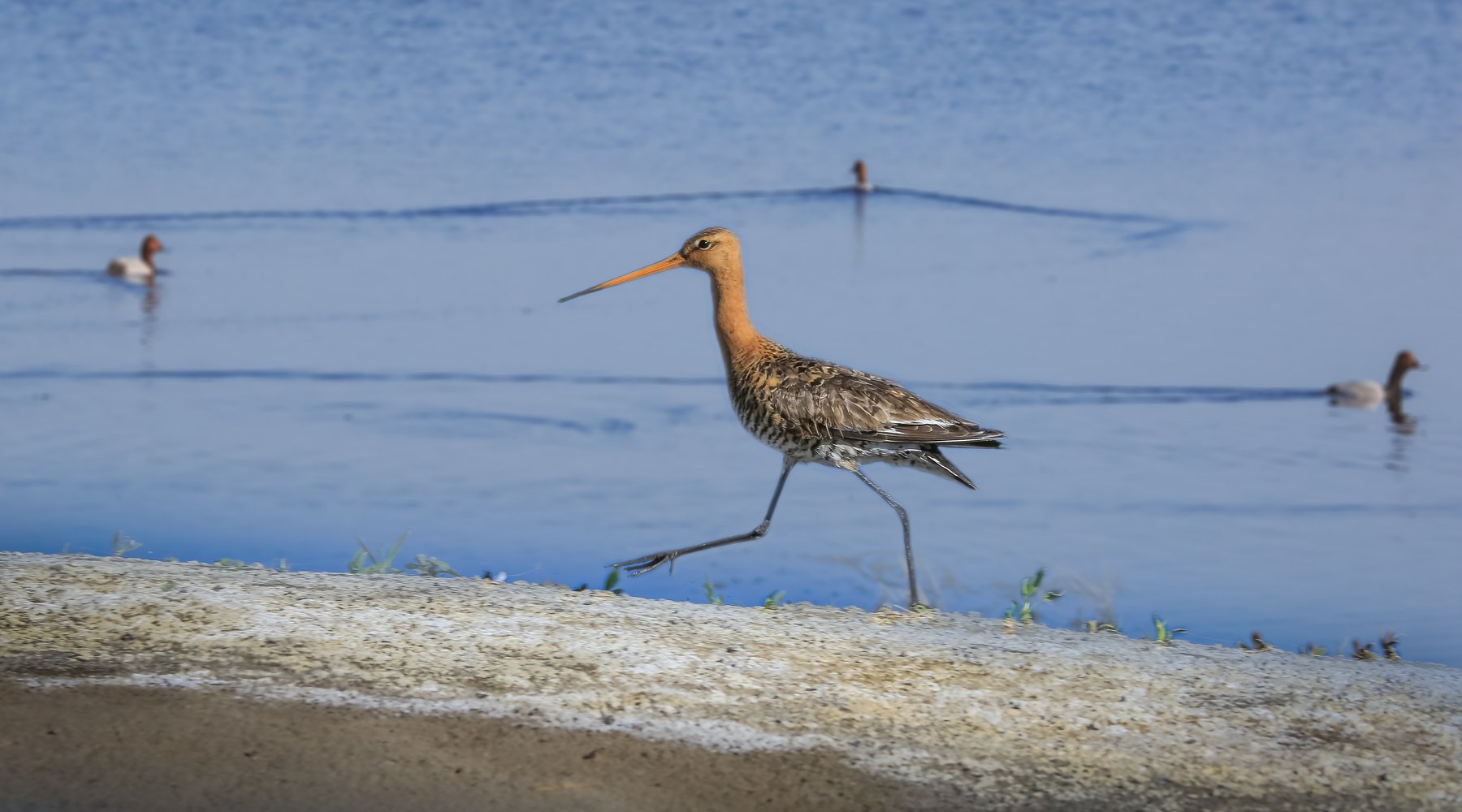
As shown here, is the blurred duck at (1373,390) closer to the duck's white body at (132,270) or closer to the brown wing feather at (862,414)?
the brown wing feather at (862,414)

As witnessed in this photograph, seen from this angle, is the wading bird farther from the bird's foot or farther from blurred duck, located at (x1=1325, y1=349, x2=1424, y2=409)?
blurred duck, located at (x1=1325, y1=349, x2=1424, y2=409)

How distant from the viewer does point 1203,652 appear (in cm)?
621

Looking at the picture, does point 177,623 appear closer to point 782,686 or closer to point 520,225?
point 782,686

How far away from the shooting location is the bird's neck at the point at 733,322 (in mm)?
7680

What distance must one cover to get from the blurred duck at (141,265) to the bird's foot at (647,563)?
31.8ft

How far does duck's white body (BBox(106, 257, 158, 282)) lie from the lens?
1619 cm

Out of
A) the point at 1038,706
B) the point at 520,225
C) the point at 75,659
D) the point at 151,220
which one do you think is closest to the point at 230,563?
the point at 75,659

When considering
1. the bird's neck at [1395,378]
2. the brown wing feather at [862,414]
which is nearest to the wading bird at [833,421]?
the brown wing feather at [862,414]

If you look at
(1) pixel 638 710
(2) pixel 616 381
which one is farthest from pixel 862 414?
(2) pixel 616 381

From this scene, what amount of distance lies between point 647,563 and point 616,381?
5.18 metres

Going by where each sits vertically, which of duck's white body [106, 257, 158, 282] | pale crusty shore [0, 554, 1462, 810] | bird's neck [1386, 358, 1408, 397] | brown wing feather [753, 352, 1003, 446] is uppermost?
duck's white body [106, 257, 158, 282]

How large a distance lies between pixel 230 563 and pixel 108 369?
6769mm

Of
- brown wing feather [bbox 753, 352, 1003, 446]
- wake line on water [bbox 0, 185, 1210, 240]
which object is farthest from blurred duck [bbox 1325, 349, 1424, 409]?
brown wing feather [bbox 753, 352, 1003, 446]

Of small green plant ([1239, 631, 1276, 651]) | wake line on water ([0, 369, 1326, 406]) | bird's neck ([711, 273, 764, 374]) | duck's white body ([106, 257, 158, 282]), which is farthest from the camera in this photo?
duck's white body ([106, 257, 158, 282])
